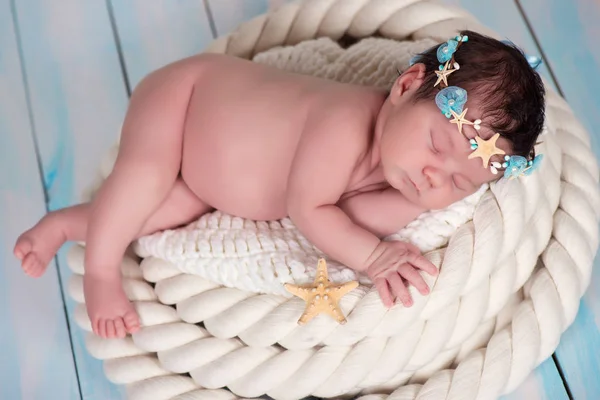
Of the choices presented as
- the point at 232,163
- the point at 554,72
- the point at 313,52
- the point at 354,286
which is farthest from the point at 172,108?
the point at 554,72

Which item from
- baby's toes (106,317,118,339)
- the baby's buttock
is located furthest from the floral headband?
baby's toes (106,317,118,339)

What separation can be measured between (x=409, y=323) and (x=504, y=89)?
0.34 metres

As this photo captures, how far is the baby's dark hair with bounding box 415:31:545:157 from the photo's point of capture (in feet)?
3.31

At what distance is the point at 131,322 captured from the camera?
1167 millimetres

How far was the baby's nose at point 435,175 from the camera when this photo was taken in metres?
1.06

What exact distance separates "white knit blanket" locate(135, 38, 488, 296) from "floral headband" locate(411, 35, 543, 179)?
115mm

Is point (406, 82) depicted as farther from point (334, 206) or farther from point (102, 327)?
point (102, 327)

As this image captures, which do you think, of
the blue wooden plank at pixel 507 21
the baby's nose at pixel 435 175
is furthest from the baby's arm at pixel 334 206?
the blue wooden plank at pixel 507 21

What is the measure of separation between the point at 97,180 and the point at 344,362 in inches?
21.0

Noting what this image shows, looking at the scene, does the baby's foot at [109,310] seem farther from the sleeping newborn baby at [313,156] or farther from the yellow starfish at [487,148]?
the yellow starfish at [487,148]

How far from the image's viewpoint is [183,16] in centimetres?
164

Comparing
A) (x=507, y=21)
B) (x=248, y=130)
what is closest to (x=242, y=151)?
(x=248, y=130)

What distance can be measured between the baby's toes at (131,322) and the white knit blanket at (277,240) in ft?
0.32

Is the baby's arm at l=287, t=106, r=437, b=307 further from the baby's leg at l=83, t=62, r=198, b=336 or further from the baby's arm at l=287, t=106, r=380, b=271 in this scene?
the baby's leg at l=83, t=62, r=198, b=336
